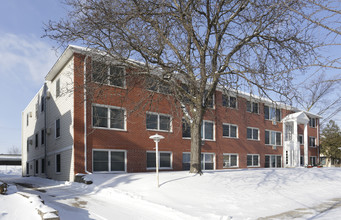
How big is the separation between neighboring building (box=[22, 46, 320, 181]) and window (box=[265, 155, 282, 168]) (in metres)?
0.09

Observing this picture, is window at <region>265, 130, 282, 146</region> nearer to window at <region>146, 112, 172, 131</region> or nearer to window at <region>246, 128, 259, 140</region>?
window at <region>246, 128, 259, 140</region>

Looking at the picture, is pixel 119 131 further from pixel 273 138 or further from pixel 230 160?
pixel 273 138

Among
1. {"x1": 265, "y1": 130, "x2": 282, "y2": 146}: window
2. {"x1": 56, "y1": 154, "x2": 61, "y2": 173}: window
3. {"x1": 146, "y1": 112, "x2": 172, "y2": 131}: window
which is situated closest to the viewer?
{"x1": 56, "y1": 154, "x2": 61, "y2": 173}: window

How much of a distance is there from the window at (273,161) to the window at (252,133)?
304 cm

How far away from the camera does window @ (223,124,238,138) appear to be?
29.3 meters

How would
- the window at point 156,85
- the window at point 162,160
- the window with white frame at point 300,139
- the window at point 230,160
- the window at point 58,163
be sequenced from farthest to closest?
the window with white frame at point 300,139
the window at point 230,160
the window at point 162,160
the window at point 58,163
the window at point 156,85

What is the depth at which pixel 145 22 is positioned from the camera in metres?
13.2

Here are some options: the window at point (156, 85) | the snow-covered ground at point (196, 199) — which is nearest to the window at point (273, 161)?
the snow-covered ground at point (196, 199)

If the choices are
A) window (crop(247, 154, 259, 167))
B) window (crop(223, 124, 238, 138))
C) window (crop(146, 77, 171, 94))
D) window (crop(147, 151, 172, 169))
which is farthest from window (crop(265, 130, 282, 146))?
window (crop(146, 77, 171, 94))

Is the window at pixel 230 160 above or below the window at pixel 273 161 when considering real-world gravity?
above

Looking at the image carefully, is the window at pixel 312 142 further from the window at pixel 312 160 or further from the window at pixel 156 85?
the window at pixel 156 85

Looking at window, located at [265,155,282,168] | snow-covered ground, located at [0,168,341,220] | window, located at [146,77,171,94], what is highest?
window, located at [146,77,171,94]

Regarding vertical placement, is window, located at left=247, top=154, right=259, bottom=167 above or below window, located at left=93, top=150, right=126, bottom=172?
below

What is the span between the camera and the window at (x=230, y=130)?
29.3 metres
